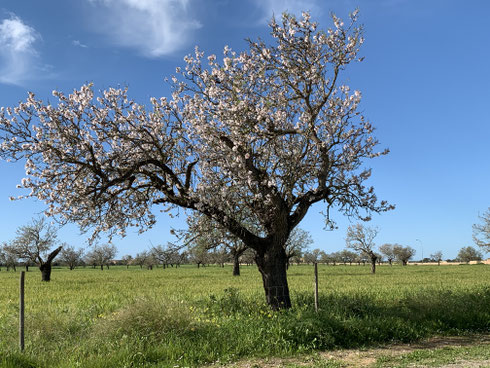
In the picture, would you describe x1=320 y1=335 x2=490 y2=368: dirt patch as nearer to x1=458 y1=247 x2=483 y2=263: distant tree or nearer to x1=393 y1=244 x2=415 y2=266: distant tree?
x1=393 y1=244 x2=415 y2=266: distant tree

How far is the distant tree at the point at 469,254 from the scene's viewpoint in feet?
494

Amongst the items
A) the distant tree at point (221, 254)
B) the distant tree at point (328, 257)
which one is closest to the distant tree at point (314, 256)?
the distant tree at point (328, 257)

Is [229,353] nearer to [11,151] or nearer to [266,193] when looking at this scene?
[266,193]

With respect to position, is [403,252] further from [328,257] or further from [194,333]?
[194,333]

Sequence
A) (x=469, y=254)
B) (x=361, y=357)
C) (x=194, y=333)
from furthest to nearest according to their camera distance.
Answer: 1. (x=469, y=254)
2. (x=194, y=333)
3. (x=361, y=357)

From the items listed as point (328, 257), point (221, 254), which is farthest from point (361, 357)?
point (328, 257)

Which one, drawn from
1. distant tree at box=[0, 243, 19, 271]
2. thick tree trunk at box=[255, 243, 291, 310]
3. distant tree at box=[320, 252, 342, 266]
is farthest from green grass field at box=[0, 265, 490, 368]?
distant tree at box=[320, 252, 342, 266]

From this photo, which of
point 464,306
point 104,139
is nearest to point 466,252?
point 464,306

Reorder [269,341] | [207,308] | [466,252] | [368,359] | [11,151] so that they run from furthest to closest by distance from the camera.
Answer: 1. [466,252]
2. [207,308]
3. [11,151]
4. [269,341]
5. [368,359]

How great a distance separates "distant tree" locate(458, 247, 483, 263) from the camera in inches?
5930

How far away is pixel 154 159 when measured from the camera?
14.4 metres

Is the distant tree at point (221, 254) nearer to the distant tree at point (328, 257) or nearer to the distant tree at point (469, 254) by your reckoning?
the distant tree at point (328, 257)

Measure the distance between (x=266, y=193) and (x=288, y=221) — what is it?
1601mm

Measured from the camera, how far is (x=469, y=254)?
496 feet
